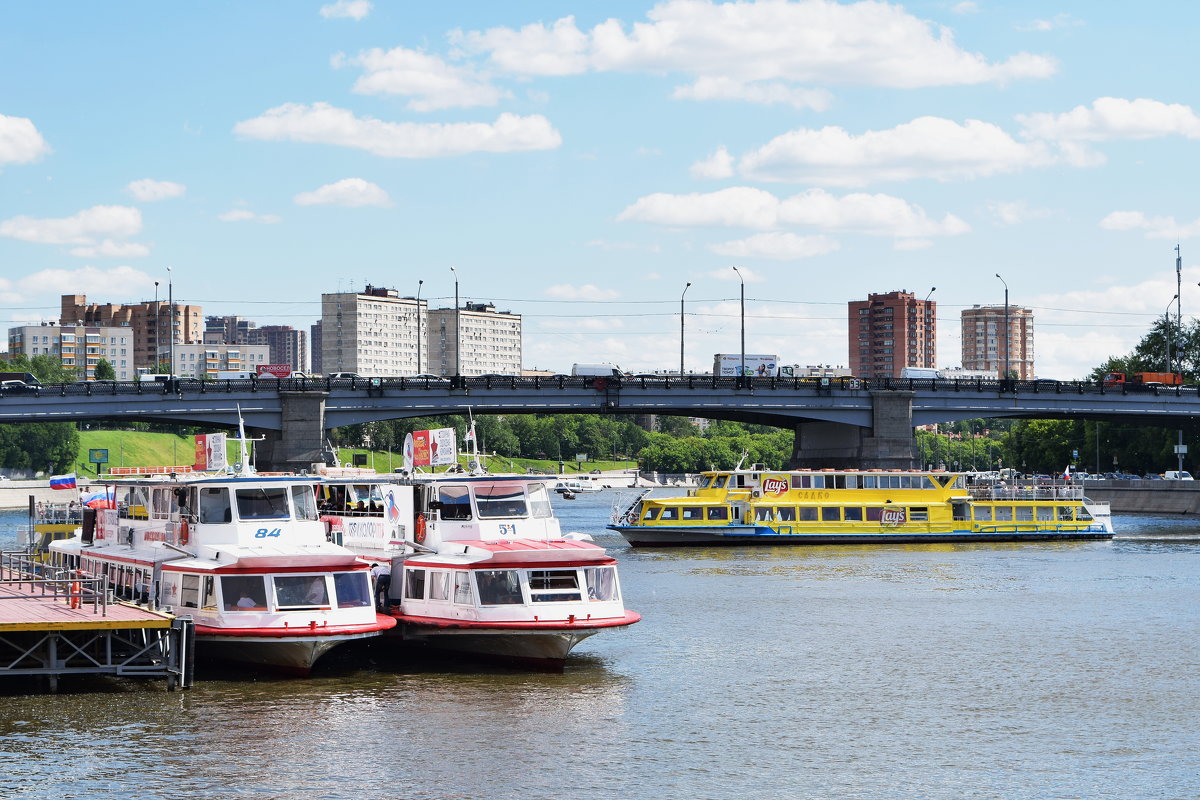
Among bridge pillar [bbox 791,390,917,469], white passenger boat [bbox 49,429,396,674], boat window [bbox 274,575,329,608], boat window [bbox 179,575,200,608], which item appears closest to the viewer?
white passenger boat [bbox 49,429,396,674]

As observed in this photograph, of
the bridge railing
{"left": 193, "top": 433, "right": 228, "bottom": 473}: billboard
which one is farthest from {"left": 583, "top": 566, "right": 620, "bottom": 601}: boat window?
the bridge railing

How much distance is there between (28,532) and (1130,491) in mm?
102255

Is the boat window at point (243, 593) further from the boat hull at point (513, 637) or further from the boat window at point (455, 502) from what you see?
the boat window at point (455, 502)

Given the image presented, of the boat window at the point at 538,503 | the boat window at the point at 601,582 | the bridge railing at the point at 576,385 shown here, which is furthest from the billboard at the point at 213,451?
the bridge railing at the point at 576,385

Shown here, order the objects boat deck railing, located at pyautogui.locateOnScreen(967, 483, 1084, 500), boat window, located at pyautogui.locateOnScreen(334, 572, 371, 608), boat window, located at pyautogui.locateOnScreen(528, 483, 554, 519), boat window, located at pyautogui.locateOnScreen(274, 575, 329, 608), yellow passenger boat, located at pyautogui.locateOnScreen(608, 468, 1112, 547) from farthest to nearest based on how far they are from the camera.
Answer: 1. boat deck railing, located at pyautogui.locateOnScreen(967, 483, 1084, 500)
2. yellow passenger boat, located at pyautogui.locateOnScreen(608, 468, 1112, 547)
3. boat window, located at pyautogui.locateOnScreen(528, 483, 554, 519)
4. boat window, located at pyautogui.locateOnScreen(334, 572, 371, 608)
5. boat window, located at pyautogui.locateOnScreen(274, 575, 329, 608)

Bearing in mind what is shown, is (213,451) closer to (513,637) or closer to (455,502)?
(455,502)

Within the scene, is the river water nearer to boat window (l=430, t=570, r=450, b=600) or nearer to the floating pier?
the floating pier

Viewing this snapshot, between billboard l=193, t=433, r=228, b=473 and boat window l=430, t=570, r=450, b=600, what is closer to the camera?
boat window l=430, t=570, r=450, b=600

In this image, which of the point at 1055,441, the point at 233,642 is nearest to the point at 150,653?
the point at 233,642

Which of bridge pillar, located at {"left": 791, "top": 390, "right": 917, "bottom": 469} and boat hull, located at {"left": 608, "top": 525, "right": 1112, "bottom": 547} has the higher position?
bridge pillar, located at {"left": 791, "top": 390, "right": 917, "bottom": 469}

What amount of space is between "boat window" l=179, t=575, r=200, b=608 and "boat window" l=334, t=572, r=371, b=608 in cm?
350

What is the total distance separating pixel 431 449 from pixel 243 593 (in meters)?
10.3

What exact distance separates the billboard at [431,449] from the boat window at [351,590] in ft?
24.6

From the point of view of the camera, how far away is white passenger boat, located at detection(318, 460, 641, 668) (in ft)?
129
